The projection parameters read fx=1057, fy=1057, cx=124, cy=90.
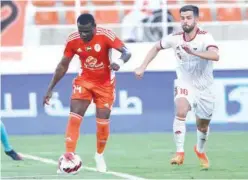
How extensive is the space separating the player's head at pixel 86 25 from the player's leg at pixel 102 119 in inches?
32.9

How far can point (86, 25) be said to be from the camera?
13.0 metres

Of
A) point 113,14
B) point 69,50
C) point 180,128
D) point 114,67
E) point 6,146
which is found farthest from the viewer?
point 113,14

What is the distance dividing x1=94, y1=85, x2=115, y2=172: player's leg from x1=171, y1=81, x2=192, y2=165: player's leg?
1.02m

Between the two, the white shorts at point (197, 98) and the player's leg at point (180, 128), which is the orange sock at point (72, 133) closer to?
the player's leg at point (180, 128)

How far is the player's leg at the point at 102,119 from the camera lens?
13.5 metres

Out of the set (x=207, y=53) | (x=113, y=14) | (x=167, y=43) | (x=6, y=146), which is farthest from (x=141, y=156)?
(x=113, y=14)

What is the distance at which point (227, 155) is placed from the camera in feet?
51.9

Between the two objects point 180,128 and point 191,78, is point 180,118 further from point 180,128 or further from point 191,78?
point 191,78

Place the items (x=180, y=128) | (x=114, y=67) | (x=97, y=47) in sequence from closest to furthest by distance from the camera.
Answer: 1. (x=114, y=67)
2. (x=97, y=47)
3. (x=180, y=128)

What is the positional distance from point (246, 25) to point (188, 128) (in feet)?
8.35

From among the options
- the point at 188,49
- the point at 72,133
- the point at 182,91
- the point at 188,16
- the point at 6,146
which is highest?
the point at 188,16

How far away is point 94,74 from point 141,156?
2633 millimetres

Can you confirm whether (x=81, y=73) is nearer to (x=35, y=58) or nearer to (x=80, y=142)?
(x=80, y=142)

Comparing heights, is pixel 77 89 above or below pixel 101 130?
above
